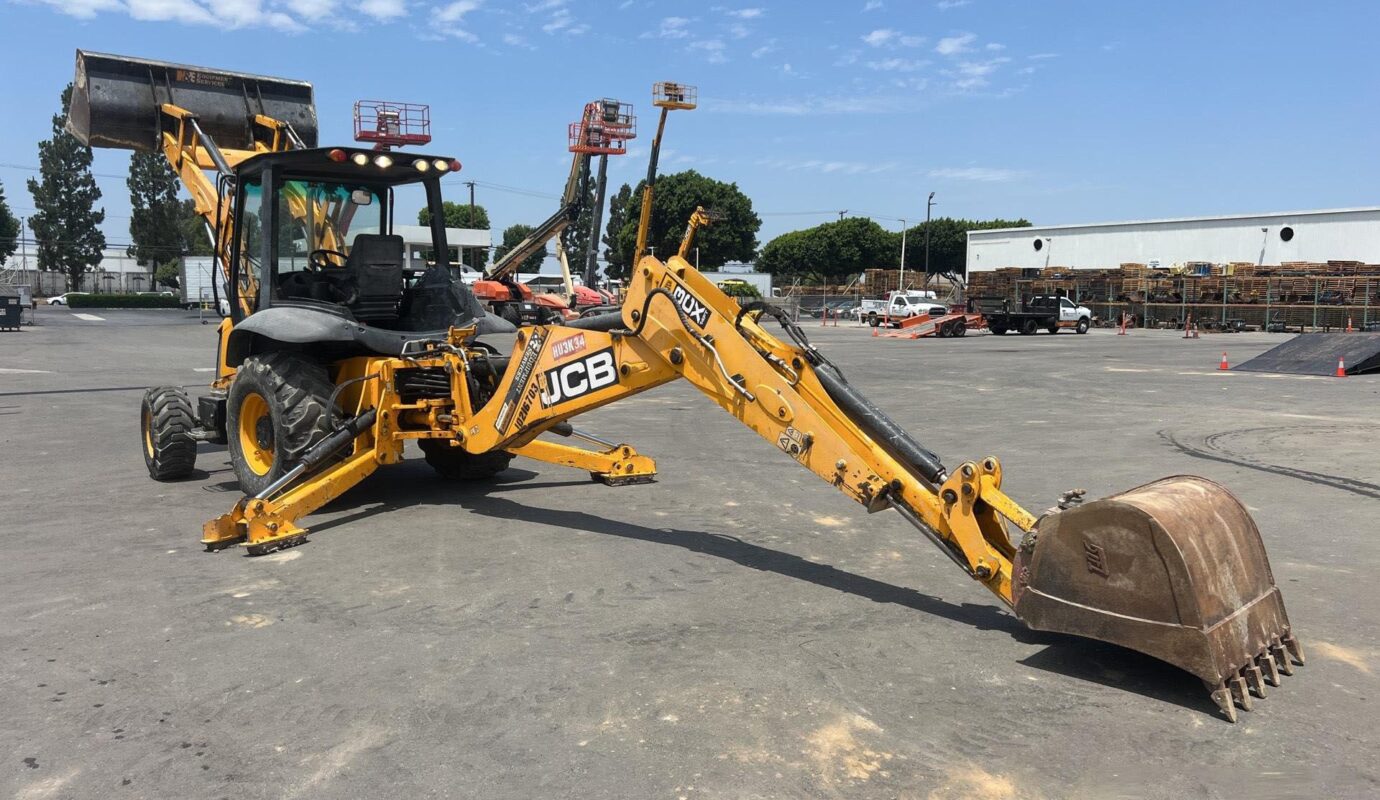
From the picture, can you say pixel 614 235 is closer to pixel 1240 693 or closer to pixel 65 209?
pixel 65 209

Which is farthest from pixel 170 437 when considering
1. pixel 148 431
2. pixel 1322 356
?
pixel 1322 356

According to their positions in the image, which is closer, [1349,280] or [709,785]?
[709,785]

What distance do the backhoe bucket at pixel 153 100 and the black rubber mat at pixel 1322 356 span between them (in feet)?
64.1

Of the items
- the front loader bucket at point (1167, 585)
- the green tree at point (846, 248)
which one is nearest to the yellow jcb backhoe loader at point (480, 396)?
the front loader bucket at point (1167, 585)

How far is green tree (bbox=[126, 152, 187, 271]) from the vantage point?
7425 cm

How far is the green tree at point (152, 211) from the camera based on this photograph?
244ft

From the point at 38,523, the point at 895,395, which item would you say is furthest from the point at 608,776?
the point at 895,395

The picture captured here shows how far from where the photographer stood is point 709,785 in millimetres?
3420

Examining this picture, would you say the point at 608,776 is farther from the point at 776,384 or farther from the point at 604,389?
the point at 604,389

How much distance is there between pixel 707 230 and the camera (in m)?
84.2

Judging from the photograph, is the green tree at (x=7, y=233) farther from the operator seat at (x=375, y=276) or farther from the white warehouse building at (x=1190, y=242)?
the operator seat at (x=375, y=276)

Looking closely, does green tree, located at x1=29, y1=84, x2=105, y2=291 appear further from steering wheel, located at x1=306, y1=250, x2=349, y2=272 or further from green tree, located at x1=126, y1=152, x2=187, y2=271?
steering wheel, located at x1=306, y1=250, x2=349, y2=272

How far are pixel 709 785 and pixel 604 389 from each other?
313 centimetres

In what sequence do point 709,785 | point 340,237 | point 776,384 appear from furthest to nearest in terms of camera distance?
1. point 340,237
2. point 776,384
3. point 709,785
